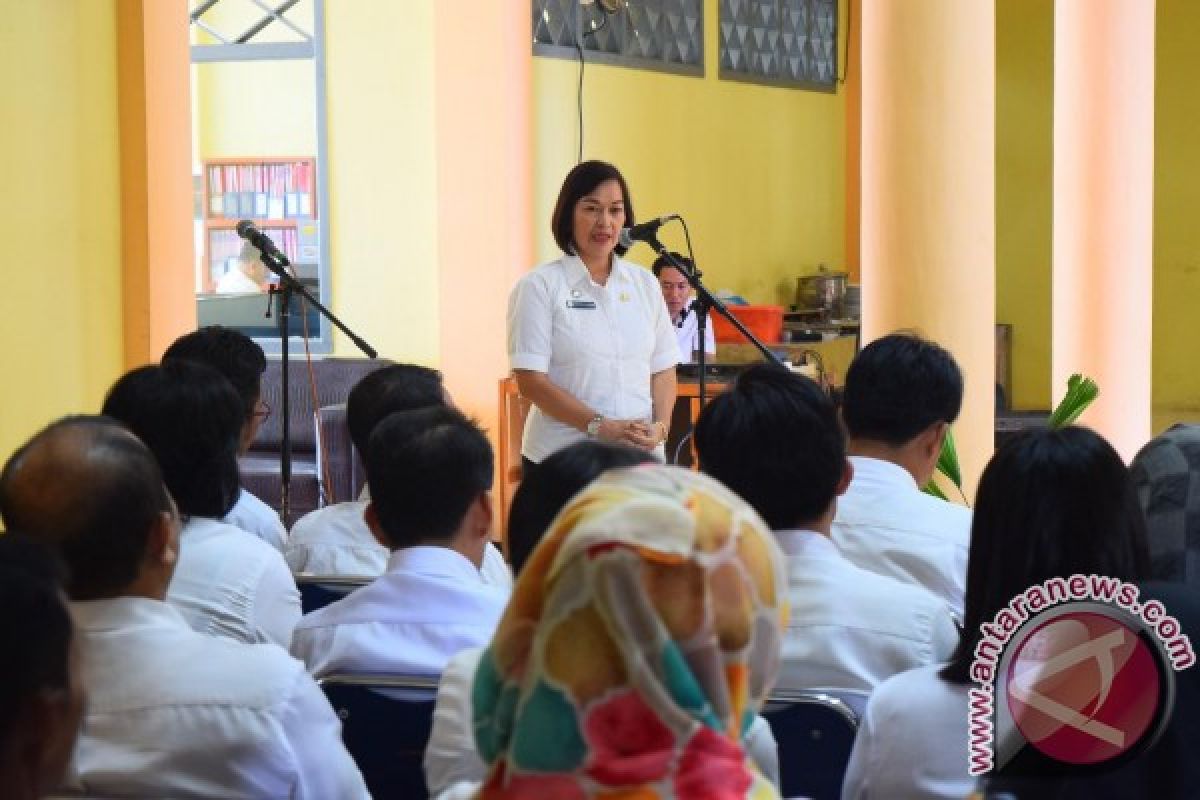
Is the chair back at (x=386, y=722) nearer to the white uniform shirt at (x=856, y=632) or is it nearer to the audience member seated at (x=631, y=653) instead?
the white uniform shirt at (x=856, y=632)

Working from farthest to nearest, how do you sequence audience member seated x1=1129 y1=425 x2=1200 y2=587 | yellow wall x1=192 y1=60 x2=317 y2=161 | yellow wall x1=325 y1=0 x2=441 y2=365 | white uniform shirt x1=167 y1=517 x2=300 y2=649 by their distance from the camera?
1. yellow wall x1=192 y1=60 x2=317 y2=161
2. yellow wall x1=325 y1=0 x2=441 y2=365
3. white uniform shirt x1=167 y1=517 x2=300 y2=649
4. audience member seated x1=1129 y1=425 x2=1200 y2=587

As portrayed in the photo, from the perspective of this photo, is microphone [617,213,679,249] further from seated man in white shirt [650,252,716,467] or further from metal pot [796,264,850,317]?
metal pot [796,264,850,317]

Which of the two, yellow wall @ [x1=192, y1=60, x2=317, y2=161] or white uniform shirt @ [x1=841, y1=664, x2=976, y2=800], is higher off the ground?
yellow wall @ [x1=192, y1=60, x2=317, y2=161]

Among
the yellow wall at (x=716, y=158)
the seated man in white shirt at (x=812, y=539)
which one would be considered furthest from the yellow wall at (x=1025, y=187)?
the seated man in white shirt at (x=812, y=539)

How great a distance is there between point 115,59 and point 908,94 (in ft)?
8.27

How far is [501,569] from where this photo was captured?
10.6 feet

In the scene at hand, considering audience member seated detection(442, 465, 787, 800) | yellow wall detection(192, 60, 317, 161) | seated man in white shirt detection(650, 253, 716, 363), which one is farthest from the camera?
yellow wall detection(192, 60, 317, 161)

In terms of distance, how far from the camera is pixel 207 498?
3.04m

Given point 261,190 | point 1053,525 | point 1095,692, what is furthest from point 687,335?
point 1095,692

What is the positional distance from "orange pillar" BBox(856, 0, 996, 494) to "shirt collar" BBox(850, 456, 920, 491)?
2.56 meters

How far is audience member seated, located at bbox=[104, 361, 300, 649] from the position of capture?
2822mm

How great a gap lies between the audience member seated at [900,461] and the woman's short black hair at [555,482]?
978 millimetres

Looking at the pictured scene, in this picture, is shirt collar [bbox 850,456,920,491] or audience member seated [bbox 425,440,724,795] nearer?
audience member seated [bbox 425,440,724,795]

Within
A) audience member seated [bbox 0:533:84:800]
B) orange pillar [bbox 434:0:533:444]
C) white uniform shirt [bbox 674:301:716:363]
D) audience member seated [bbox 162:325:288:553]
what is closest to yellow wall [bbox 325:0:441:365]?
orange pillar [bbox 434:0:533:444]
